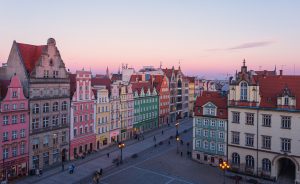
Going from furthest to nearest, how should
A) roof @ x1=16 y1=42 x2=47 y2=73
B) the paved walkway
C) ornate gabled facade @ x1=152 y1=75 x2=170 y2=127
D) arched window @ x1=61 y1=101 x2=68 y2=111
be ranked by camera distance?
ornate gabled facade @ x1=152 y1=75 x2=170 y2=127, arched window @ x1=61 y1=101 x2=68 y2=111, roof @ x1=16 y1=42 x2=47 y2=73, the paved walkway

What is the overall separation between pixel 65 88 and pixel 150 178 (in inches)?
960

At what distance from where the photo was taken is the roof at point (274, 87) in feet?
170

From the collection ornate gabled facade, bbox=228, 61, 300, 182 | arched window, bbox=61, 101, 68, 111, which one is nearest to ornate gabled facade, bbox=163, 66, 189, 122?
ornate gabled facade, bbox=228, 61, 300, 182

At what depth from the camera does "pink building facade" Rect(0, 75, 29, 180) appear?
48.3 metres

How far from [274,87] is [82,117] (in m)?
38.4

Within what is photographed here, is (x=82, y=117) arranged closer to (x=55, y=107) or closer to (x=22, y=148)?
(x=55, y=107)

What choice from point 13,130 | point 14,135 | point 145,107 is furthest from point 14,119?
point 145,107

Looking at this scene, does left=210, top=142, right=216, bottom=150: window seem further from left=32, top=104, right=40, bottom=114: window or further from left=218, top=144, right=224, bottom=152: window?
left=32, top=104, right=40, bottom=114: window

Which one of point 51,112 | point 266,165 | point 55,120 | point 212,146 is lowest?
point 266,165

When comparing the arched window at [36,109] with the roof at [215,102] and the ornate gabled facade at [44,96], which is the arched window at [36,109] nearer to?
the ornate gabled facade at [44,96]

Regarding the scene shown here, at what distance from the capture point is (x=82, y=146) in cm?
6419

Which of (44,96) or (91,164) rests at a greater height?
(44,96)

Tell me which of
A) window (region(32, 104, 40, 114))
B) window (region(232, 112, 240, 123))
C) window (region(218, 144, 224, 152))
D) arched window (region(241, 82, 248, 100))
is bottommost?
window (region(218, 144, 224, 152))

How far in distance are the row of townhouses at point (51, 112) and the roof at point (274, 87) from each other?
34.7m
